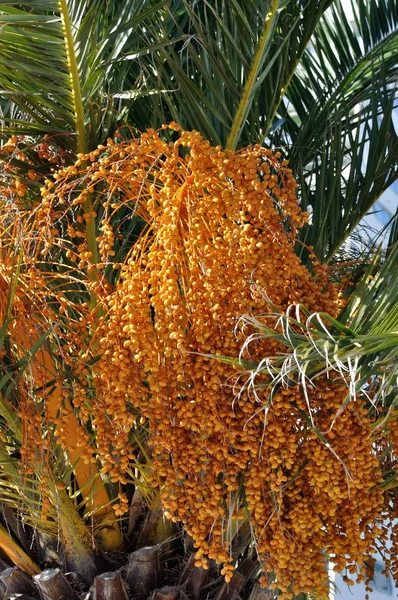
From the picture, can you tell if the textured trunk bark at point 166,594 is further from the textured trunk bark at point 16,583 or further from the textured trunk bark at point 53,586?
the textured trunk bark at point 16,583

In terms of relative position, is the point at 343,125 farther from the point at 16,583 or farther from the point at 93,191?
the point at 16,583

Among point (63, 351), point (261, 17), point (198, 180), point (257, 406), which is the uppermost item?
point (261, 17)

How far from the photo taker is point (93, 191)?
84.9 inches

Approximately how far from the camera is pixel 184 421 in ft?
6.33

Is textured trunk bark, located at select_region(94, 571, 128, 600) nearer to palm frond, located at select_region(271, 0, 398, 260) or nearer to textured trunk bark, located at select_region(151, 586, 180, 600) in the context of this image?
textured trunk bark, located at select_region(151, 586, 180, 600)

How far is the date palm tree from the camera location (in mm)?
2164

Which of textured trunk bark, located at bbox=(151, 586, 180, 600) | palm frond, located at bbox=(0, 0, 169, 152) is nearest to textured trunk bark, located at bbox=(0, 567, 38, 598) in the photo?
textured trunk bark, located at bbox=(151, 586, 180, 600)

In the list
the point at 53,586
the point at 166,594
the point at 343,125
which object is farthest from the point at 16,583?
the point at 343,125

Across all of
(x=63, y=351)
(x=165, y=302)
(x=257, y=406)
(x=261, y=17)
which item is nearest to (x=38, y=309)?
(x=63, y=351)

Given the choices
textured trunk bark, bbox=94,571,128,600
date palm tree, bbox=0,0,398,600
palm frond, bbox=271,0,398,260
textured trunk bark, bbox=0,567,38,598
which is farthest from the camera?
palm frond, bbox=271,0,398,260

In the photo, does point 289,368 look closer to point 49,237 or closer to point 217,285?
point 217,285

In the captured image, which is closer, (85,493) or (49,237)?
(49,237)

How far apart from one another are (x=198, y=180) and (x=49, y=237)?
0.36 meters

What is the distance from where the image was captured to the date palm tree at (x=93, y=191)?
85.2 inches
